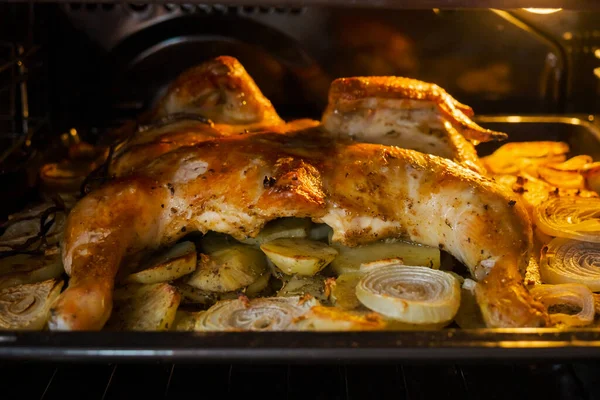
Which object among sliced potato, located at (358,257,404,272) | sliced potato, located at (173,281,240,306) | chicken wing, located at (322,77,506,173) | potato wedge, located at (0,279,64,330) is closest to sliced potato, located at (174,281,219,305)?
sliced potato, located at (173,281,240,306)

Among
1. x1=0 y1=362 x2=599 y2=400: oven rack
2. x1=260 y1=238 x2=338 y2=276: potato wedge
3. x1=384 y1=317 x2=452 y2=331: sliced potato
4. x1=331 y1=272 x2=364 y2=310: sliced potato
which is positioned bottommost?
x1=0 y1=362 x2=599 y2=400: oven rack

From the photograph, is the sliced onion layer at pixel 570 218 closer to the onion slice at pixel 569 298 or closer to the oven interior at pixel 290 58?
the onion slice at pixel 569 298

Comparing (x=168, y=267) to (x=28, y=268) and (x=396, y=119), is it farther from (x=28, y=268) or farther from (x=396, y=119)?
(x=396, y=119)

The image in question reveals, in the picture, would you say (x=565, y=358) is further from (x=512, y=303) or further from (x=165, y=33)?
(x=165, y=33)

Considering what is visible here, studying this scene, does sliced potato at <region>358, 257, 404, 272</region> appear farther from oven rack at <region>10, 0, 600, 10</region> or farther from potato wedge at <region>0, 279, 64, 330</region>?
potato wedge at <region>0, 279, 64, 330</region>

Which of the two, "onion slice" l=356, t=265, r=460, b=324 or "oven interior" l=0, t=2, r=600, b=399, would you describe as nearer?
"onion slice" l=356, t=265, r=460, b=324

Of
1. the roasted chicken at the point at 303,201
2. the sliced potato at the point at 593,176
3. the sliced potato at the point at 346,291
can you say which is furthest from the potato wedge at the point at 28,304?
the sliced potato at the point at 593,176

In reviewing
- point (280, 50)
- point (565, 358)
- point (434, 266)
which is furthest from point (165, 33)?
point (565, 358)
